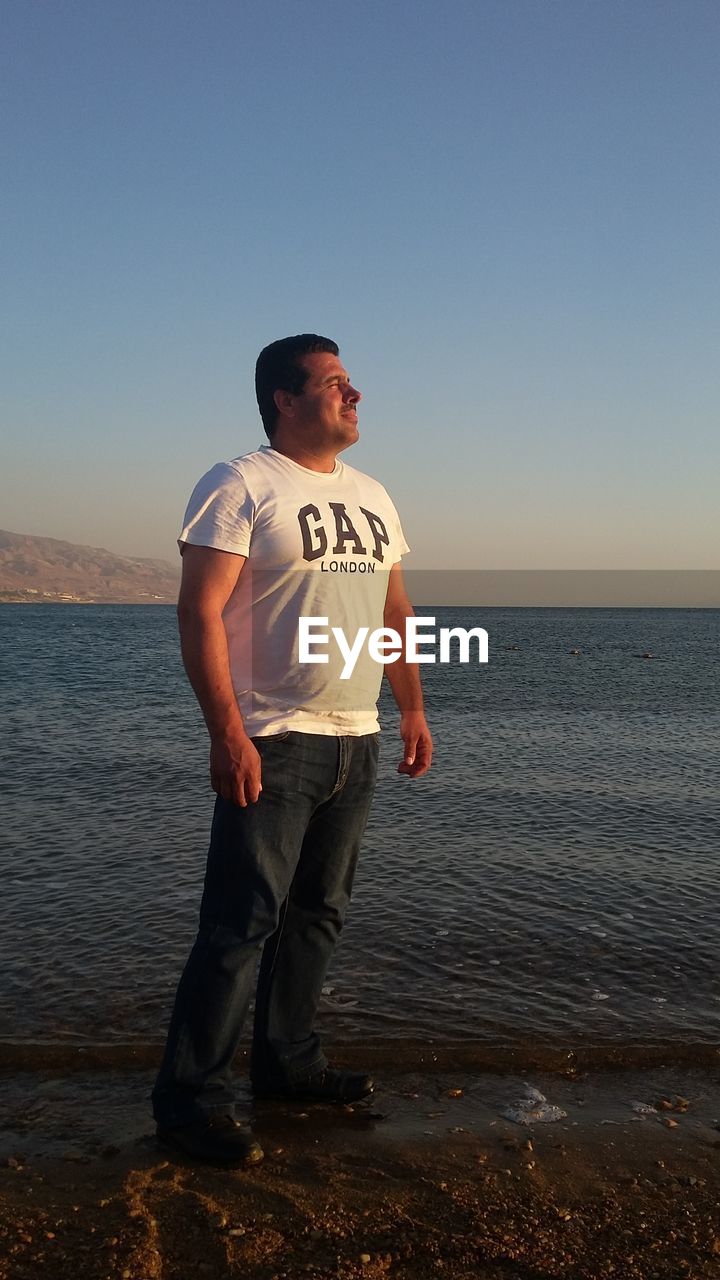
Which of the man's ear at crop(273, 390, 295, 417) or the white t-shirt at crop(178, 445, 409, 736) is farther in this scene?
the man's ear at crop(273, 390, 295, 417)

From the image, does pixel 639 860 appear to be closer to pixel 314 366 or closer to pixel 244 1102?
pixel 244 1102

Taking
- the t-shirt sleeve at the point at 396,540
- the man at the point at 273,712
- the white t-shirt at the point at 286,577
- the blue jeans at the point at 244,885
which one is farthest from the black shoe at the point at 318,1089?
the t-shirt sleeve at the point at 396,540

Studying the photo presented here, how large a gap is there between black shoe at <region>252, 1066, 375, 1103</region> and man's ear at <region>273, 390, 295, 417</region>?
2.44m

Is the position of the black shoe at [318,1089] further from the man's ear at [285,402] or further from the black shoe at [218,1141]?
the man's ear at [285,402]

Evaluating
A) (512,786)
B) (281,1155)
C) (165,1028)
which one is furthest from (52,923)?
(512,786)

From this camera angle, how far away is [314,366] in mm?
3373

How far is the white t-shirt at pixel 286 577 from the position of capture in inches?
121

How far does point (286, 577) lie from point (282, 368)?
799 millimetres

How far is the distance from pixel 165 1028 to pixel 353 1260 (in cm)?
209

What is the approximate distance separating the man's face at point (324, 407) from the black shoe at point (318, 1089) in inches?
92.3

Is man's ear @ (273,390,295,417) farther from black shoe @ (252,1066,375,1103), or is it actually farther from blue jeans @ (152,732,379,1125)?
black shoe @ (252,1066,375,1103)

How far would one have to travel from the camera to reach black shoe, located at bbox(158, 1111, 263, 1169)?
3.07 m

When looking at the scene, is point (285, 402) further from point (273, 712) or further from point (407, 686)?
point (407, 686)

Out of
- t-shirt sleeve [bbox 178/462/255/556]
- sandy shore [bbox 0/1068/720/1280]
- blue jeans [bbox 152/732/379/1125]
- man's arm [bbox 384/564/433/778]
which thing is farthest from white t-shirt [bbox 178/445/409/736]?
sandy shore [bbox 0/1068/720/1280]
